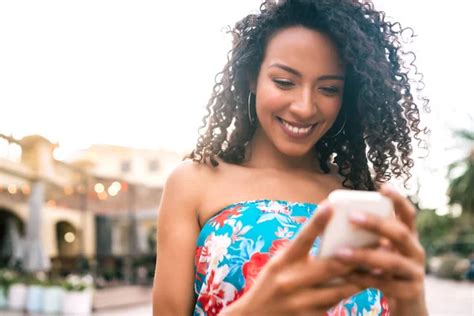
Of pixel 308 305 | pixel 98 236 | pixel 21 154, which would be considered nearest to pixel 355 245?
pixel 308 305

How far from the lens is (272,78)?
57.4 inches

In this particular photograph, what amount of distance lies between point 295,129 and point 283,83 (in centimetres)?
12

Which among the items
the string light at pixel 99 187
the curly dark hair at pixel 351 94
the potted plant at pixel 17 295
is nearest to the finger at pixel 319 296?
the curly dark hair at pixel 351 94

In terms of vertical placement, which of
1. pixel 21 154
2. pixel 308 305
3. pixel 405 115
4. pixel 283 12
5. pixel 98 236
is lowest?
pixel 98 236

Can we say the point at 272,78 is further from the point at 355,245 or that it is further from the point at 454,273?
the point at 454,273

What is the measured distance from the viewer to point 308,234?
823 mm

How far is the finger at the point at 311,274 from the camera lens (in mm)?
826

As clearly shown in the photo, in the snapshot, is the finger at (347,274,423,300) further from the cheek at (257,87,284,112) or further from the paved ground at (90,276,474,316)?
the paved ground at (90,276,474,316)

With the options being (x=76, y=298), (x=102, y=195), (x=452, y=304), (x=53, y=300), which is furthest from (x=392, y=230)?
(x=102, y=195)

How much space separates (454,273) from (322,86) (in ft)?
92.2

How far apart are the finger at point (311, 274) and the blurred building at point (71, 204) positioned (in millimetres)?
9900

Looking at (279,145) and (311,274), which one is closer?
(311,274)

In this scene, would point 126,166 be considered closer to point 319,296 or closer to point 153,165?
point 153,165

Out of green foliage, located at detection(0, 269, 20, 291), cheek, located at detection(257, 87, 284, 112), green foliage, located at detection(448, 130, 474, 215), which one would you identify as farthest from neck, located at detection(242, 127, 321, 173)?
green foliage, located at detection(448, 130, 474, 215)
